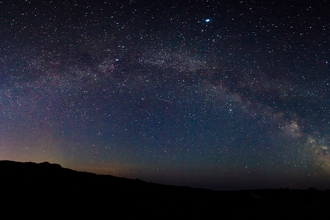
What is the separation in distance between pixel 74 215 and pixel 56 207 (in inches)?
33.2

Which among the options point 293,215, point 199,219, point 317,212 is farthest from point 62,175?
point 317,212

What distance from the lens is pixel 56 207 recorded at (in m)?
9.39

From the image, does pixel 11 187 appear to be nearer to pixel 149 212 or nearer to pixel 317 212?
pixel 149 212

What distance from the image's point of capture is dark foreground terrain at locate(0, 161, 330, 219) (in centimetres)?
932

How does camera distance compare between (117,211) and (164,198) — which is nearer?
(117,211)

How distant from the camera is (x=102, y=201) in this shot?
36.2 feet

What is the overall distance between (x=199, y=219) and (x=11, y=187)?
305 inches

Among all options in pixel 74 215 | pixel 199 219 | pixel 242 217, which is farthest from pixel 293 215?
pixel 74 215

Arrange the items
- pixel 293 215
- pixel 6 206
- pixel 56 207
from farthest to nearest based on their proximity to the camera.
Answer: pixel 293 215
pixel 56 207
pixel 6 206

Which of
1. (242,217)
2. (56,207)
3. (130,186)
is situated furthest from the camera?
(130,186)

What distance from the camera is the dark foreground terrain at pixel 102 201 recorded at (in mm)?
9320

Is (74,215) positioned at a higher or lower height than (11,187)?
lower

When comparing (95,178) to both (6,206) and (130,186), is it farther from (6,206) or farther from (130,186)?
(6,206)

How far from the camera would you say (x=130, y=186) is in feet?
47.5
